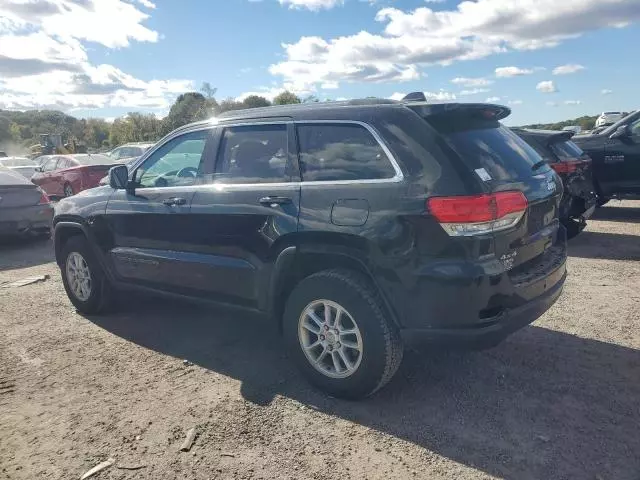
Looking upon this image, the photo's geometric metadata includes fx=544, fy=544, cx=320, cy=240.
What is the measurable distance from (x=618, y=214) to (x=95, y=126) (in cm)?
10001

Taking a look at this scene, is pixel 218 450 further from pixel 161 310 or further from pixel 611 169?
pixel 611 169

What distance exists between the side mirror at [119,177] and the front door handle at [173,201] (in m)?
0.61

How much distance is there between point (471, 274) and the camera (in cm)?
301

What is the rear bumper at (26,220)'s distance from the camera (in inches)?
360

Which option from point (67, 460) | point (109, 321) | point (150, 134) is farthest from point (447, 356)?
point (150, 134)

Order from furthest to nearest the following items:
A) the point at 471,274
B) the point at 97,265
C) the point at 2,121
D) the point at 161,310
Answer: the point at 2,121 < the point at 161,310 < the point at 97,265 < the point at 471,274

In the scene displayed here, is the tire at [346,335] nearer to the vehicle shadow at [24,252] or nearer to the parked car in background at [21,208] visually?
the vehicle shadow at [24,252]

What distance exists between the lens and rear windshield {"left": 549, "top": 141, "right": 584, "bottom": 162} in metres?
7.44

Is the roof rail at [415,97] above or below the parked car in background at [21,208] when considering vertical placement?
above

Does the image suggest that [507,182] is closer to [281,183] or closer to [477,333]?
[477,333]

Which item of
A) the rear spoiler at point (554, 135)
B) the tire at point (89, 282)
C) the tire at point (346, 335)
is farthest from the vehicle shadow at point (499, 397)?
the rear spoiler at point (554, 135)

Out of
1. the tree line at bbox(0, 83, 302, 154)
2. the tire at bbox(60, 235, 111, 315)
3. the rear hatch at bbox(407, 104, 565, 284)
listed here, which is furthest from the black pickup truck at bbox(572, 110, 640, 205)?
the tree line at bbox(0, 83, 302, 154)

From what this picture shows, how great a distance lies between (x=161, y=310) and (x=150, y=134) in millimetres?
72344

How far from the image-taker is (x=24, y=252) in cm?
923
